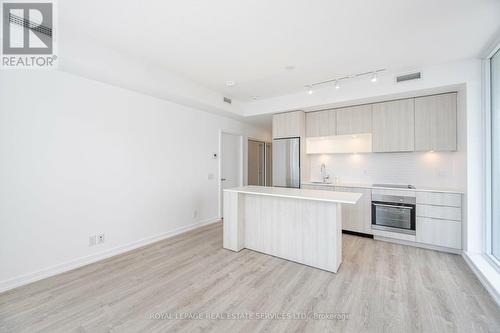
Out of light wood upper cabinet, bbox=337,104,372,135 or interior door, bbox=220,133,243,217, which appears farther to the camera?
interior door, bbox=220,133,243,217

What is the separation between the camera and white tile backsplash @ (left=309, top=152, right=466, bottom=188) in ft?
11.9

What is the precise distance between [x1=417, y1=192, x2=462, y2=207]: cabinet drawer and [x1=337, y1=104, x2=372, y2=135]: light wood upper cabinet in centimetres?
139

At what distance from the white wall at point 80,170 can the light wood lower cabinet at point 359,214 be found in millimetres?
3062

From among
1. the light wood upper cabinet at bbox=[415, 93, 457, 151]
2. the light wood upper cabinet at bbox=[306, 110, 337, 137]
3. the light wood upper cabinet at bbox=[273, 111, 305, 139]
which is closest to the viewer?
the light wood upper cabinet at bbox=[415, 93, 457, 151]

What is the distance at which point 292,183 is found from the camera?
4.77 m

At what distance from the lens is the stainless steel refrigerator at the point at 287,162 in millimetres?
4688

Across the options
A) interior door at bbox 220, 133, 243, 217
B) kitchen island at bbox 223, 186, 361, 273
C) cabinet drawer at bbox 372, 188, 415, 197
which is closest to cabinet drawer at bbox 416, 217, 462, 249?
cabinet drawer at bbox 372, 188, 415, 197

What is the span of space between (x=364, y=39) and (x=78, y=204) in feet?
13.5

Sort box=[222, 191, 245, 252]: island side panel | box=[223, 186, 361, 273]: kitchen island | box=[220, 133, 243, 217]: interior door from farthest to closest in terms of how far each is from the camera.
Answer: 1. box=[220, 133, 243, 217]: interior door
2. box=[222, 191, 245, 252]: island side panel
3. box=[223, 186, 361, 273]: kitchen island

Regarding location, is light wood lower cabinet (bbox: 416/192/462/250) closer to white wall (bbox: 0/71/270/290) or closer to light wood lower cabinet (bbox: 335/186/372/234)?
light wood lower cabinet (bbox: 335/186/372/234)

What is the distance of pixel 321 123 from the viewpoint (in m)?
4.62

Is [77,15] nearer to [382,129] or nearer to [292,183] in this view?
[292,183]

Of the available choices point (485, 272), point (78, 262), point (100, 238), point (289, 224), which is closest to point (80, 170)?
point (100, 238)
